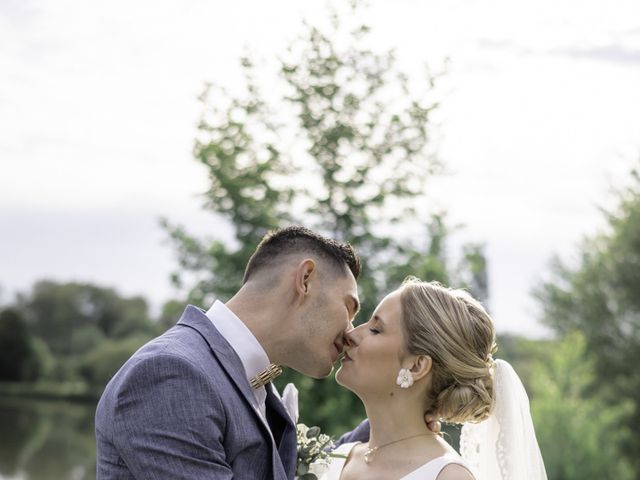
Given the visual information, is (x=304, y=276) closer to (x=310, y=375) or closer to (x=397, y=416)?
(x=310, y=375)

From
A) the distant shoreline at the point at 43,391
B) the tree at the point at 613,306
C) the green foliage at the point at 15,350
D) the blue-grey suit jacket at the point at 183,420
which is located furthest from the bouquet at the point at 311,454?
the distant shoreline at the point at 43,391

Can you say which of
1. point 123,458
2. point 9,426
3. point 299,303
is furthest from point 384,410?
point 9,426

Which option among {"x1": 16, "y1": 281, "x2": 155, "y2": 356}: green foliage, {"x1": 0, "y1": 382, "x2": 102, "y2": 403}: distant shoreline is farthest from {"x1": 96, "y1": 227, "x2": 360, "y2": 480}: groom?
{"x1": 16, "y1": 281, "x2": 155, "y2": 356}: green foliage

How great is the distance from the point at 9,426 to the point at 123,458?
5824cm

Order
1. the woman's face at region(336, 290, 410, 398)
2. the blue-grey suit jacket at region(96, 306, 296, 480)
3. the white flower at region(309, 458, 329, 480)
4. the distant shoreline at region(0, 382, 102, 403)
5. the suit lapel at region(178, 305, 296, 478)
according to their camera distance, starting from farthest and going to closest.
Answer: the distant shoreline at region(0, 382, 102, 403), the white flower at region(309, 458, 329, 480), the woman's face at region(336, 290, 410, 398), the suit lapel at region(178, 305, 296, 478), the blue-grey suit jacket at region(96, 306, 296, 480)

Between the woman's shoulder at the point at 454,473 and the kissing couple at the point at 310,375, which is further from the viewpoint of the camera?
the woman's shoulder at the point at 454,473

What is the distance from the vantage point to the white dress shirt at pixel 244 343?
3.40m

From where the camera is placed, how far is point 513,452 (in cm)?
432

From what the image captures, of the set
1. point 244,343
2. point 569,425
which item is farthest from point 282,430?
point 569,425

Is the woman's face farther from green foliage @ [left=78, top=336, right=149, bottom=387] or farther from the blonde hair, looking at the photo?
green foliage @ [left=78, top=336, right=149, bottom=387]

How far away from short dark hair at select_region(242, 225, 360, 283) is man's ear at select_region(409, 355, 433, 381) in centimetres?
52

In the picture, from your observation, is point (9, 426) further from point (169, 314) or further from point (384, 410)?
point (384, 410)

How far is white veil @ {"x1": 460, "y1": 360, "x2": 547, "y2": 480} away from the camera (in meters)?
4.21

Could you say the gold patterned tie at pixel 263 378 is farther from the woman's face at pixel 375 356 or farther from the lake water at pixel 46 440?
the lake water at pixel 46 440
